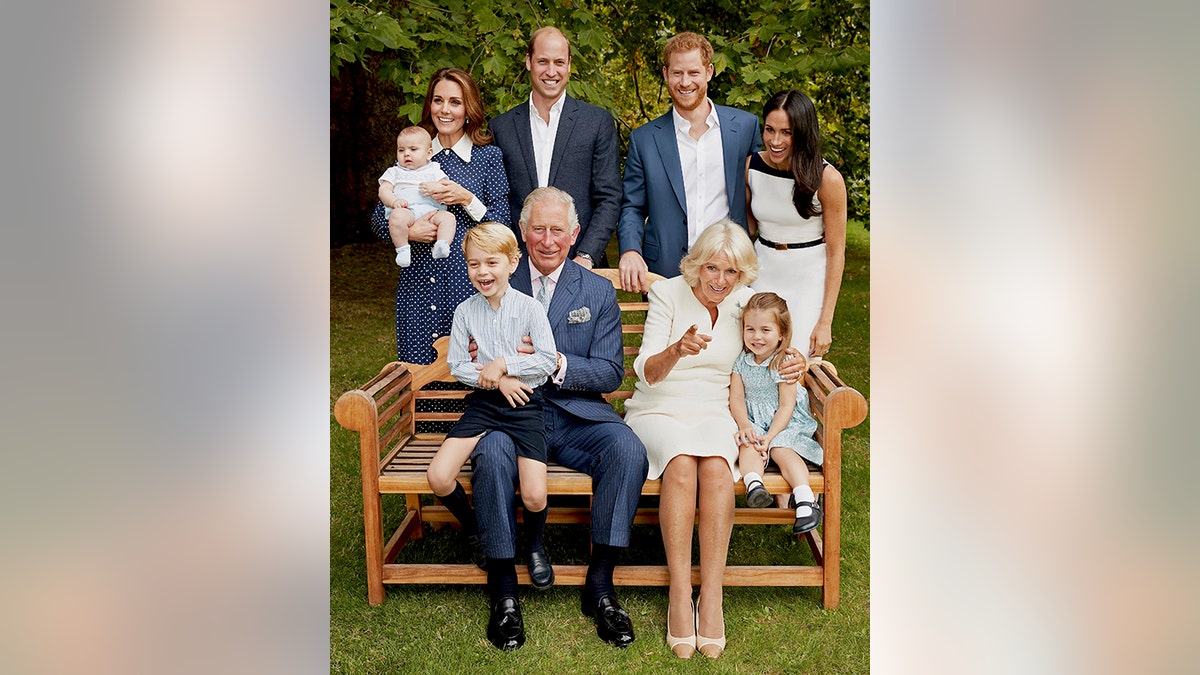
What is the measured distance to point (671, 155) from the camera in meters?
3.74

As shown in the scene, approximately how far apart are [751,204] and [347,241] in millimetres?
5341

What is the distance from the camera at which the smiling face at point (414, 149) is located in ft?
11.7

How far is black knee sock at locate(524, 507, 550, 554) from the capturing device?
137 inches

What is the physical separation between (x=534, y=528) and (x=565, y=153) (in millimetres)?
1361

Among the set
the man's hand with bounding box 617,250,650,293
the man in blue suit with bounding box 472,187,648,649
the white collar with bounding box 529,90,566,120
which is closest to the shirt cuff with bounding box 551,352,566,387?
the man in blue suit with bounding box 472,187,648,649

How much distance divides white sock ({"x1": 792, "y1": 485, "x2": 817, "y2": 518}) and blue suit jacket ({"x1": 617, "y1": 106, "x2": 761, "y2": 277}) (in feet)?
3.05

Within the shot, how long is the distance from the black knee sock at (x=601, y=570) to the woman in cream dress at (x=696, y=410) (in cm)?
19

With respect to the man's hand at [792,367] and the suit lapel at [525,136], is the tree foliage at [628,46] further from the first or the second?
the man's hand at [792,367]

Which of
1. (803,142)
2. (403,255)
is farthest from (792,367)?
(403,255)

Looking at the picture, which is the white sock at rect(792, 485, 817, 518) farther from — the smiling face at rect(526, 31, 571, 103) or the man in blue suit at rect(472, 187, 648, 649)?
the smiling face at rect(526, 31, 571, 103)

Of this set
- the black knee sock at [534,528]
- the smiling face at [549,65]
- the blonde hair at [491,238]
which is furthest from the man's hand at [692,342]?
the smiling face at [549,65]
